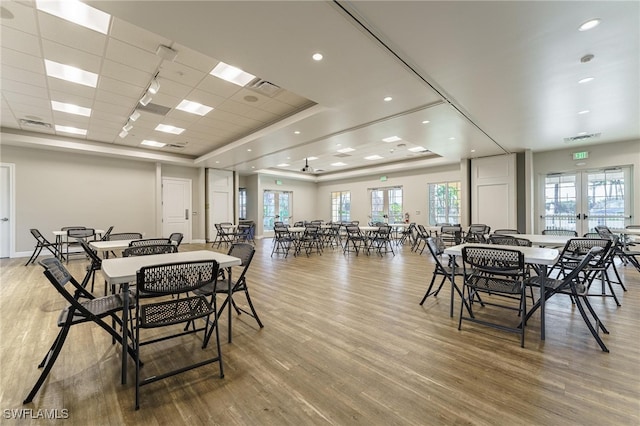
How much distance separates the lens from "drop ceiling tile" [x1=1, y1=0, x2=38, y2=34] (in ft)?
9.27

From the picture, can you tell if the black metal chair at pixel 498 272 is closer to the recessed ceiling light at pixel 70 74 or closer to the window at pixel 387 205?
the recessed ceiling light at pixel 70 74

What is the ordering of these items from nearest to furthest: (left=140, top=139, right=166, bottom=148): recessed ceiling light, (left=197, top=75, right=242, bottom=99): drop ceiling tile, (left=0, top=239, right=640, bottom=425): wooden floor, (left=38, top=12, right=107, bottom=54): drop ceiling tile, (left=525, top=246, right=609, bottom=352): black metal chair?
(left=0, top=239, right=640, bottom=425): wooden floor → (left=525, top=246, right=609, bottom=352): black metal chair → (left=38, top=12, right=107, bottom=54): drop ceiling tile → (left=197, top=75, right=242, bottom=99): drop ceiling tile → (left=140, top=139, right=166, bottom=148): recessed ceiling light

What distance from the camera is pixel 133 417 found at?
1572 mm

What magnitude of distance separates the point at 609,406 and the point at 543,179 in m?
8.10

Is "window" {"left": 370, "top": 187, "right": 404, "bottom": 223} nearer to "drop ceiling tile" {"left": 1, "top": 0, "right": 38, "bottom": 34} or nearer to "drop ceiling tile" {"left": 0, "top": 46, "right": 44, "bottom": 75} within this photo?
"drop ceiling tile" {"left": 0, "top": 46, "right": 44, "bottom": 75}

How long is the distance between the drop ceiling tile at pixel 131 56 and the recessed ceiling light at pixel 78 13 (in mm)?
240

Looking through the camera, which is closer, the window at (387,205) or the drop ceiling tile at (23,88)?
the drop ceiling tile at (23,88)

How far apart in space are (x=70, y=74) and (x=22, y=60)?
514mm

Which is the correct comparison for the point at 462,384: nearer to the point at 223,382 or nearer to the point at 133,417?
the point at 223,382

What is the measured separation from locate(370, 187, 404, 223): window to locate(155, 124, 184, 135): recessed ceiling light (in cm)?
865

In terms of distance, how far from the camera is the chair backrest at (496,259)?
244 centimetres

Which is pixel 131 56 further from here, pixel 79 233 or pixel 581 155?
pixel 581 155

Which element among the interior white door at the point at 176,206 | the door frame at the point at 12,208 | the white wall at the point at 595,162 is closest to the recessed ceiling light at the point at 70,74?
the door frame at the point at 12,208

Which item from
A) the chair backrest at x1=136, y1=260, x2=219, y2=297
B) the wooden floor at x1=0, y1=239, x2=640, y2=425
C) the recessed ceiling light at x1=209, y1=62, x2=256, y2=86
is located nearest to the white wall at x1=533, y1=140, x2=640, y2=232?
the wooden floor at x1=0, y1=239, x2=640, y2=425
